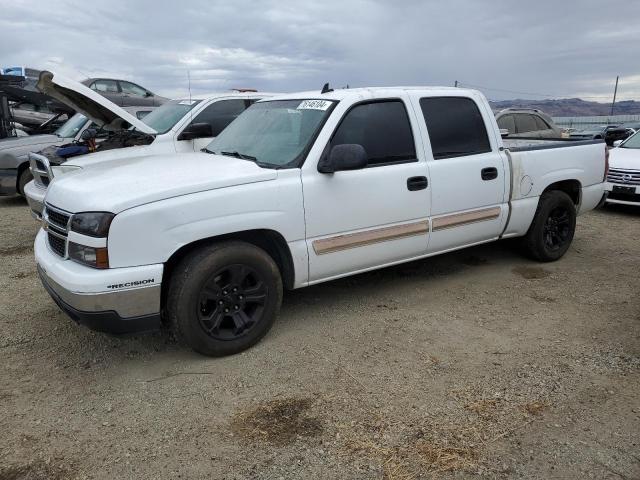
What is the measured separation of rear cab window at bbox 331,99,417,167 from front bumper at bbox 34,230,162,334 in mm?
1768

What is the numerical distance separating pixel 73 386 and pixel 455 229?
3.32 meters

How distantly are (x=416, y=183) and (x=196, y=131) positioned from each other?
11.8ft

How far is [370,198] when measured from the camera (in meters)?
4.14

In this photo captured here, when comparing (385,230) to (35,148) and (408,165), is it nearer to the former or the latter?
(408,165)

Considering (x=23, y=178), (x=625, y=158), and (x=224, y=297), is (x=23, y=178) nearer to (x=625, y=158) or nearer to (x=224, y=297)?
(x=224, y=297)

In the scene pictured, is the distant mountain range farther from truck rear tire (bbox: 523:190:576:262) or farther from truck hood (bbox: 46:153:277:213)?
truck hood (bbox: 46:153:277:213)

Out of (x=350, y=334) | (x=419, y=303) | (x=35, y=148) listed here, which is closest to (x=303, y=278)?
(x=350, y=334)

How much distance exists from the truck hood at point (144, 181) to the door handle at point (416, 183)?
123cm

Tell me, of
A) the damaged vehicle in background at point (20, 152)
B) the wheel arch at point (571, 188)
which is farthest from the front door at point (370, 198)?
the damaged vehicle in background at point (20, 152)

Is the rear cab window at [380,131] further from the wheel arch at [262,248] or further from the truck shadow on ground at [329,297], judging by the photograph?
the truck shadow on ground at [329,297]

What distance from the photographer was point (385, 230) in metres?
4.27

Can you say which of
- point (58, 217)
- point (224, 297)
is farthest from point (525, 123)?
point (58, 217)

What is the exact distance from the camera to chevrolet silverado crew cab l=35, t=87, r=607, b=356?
3244mm

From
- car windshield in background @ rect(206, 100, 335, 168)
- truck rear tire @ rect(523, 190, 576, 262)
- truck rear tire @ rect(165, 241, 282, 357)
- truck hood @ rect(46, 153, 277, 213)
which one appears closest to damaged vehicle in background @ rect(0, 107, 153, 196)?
car windshield in background @ rect(206, 100, 335, 168)
